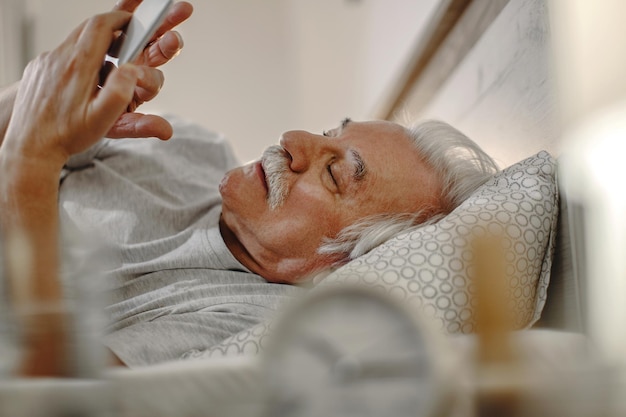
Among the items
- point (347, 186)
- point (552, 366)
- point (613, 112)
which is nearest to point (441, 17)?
point (347, 186)

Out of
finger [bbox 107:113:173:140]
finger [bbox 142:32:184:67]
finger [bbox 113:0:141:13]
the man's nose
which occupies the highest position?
finger [bbox 113:0:141:13]

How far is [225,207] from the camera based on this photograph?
109 cm

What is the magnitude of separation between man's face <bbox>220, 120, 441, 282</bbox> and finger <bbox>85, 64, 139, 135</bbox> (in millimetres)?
525

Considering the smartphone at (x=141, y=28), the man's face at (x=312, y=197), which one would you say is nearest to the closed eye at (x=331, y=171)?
the man's face at (x=312, y=197)

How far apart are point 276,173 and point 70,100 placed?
54 centimetres

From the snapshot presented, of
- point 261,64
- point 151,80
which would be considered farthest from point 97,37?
point 261,64

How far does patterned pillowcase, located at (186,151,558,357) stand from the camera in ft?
2.28

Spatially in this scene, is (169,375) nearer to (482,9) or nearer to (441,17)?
(482,9)

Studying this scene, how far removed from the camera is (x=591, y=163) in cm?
61

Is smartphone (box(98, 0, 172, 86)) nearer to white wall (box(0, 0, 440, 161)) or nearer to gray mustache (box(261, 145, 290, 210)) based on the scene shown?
gray mustache (box(261, 145, 290, 210))

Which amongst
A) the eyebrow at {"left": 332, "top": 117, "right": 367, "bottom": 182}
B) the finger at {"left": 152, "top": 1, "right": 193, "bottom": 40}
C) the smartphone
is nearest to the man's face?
the eyebrow at {"left": 332, "top": 117, "right": 367, "bottom": 182}

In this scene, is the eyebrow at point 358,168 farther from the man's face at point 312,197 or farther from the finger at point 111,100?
the finger at point 111,100

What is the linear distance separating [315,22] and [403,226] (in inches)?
91.7

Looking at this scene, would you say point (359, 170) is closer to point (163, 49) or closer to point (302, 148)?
point (302, 148)
